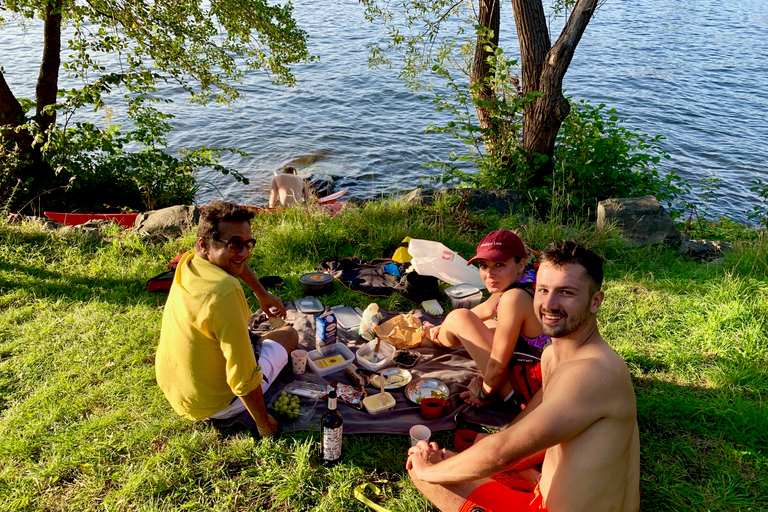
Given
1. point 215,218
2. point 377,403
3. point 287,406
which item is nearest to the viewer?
point 215,218

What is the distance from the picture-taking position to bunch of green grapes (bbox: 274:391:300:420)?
155 inches

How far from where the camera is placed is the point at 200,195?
1198 centimetres

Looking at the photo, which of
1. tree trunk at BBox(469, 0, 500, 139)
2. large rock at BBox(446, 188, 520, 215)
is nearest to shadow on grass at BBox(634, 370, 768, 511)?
large rock at BBox(446, 188, 520, 215)

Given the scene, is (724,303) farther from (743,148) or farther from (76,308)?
(743,148)

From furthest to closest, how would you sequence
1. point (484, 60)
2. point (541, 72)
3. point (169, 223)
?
point (484, 60), point (541, 72), point (169, 223)

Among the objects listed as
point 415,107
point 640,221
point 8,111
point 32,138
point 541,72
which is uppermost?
point 541,72

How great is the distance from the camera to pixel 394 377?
4.50 m

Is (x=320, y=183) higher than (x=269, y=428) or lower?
Answer: lower

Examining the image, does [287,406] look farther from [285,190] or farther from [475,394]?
[285,190]

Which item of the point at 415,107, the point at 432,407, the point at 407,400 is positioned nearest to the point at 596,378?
the point at 432,407

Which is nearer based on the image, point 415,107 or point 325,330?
point 325,330

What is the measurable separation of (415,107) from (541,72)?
383 inches

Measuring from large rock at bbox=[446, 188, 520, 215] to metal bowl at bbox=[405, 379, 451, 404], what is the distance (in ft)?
12.7

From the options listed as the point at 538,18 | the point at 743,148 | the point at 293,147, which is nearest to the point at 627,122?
the point at 743,148
